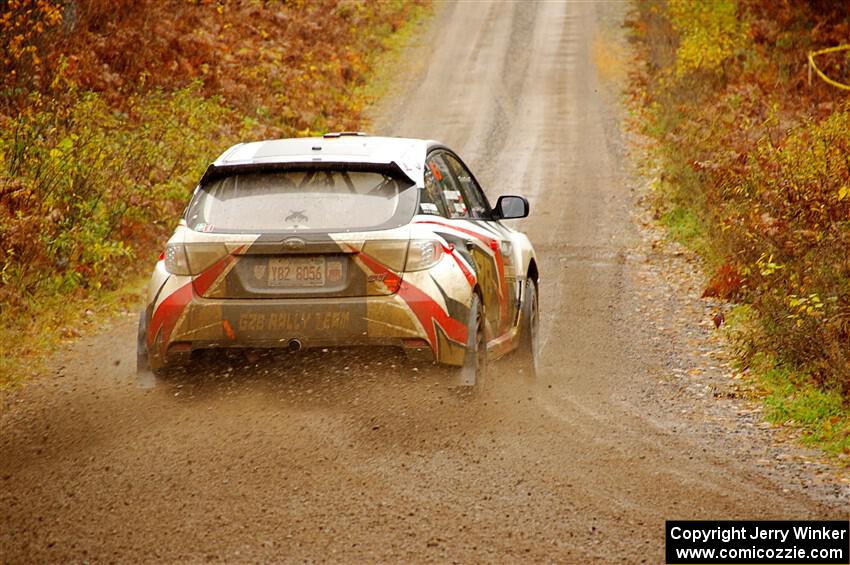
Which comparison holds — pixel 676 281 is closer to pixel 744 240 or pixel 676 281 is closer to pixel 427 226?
pixel 744 240

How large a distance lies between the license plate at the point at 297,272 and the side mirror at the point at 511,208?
6.87ft

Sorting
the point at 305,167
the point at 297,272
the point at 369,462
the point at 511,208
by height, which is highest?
the point at 305,167

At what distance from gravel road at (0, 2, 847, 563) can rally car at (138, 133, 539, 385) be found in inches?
16.8

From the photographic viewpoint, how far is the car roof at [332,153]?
22.8 feet

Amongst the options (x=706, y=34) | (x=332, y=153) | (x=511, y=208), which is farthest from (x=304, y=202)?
(x=706, y=34)

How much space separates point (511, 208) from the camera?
27.6 feet

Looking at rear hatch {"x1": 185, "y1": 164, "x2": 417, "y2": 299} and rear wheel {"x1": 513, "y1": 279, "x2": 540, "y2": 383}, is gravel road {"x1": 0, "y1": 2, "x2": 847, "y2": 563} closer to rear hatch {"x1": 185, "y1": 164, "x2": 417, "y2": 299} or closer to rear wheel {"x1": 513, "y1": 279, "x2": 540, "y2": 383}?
rear wheel {"x1": 513, "y1": 279, "x2": 540, "y2": 383}

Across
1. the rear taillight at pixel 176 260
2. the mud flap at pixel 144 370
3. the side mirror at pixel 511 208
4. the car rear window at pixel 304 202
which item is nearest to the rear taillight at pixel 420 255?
the car rear window at pixel 304 202

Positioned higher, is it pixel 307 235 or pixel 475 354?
pixel 307 235

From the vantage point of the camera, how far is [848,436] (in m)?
6.96

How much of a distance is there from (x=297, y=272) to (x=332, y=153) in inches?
32.9

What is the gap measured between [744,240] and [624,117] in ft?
48.2

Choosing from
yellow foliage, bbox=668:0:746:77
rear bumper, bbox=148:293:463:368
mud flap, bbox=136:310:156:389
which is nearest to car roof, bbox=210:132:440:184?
rear bumper, bbox=148:293:463:368

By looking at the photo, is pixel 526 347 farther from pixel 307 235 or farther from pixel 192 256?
pixel 192 256
